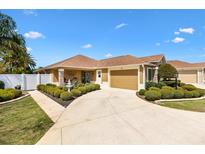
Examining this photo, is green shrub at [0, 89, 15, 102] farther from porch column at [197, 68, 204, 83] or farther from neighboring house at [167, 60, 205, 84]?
porch column at [197, 68, 204, 83]

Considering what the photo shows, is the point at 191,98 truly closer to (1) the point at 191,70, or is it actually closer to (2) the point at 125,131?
(2) the point at 125,131

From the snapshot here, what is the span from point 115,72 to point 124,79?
6.25ft

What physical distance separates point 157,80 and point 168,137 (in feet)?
47.4

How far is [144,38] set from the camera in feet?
82.5

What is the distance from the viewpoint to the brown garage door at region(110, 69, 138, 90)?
58.5ft

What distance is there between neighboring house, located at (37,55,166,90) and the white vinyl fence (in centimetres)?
140

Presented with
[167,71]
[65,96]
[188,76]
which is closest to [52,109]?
[65,96]

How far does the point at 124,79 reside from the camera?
19.3 m

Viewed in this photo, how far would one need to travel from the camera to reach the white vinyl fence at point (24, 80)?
1792 centimetres

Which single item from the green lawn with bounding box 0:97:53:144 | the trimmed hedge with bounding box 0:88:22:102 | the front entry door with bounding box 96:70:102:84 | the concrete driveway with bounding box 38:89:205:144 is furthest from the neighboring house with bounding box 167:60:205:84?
the trimmed hedge with bounding box 0:88:22:102

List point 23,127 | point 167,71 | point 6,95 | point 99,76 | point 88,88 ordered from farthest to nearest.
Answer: point 99,76 < point 167,71 < point 88,88 < point 6,95 < point 23,127

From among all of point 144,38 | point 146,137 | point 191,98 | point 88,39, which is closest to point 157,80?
point 191,98

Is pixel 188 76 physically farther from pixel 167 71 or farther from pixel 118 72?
pixel 118 72

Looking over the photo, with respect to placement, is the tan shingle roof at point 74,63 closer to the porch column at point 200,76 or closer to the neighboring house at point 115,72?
the neighboring house at point 115,72
